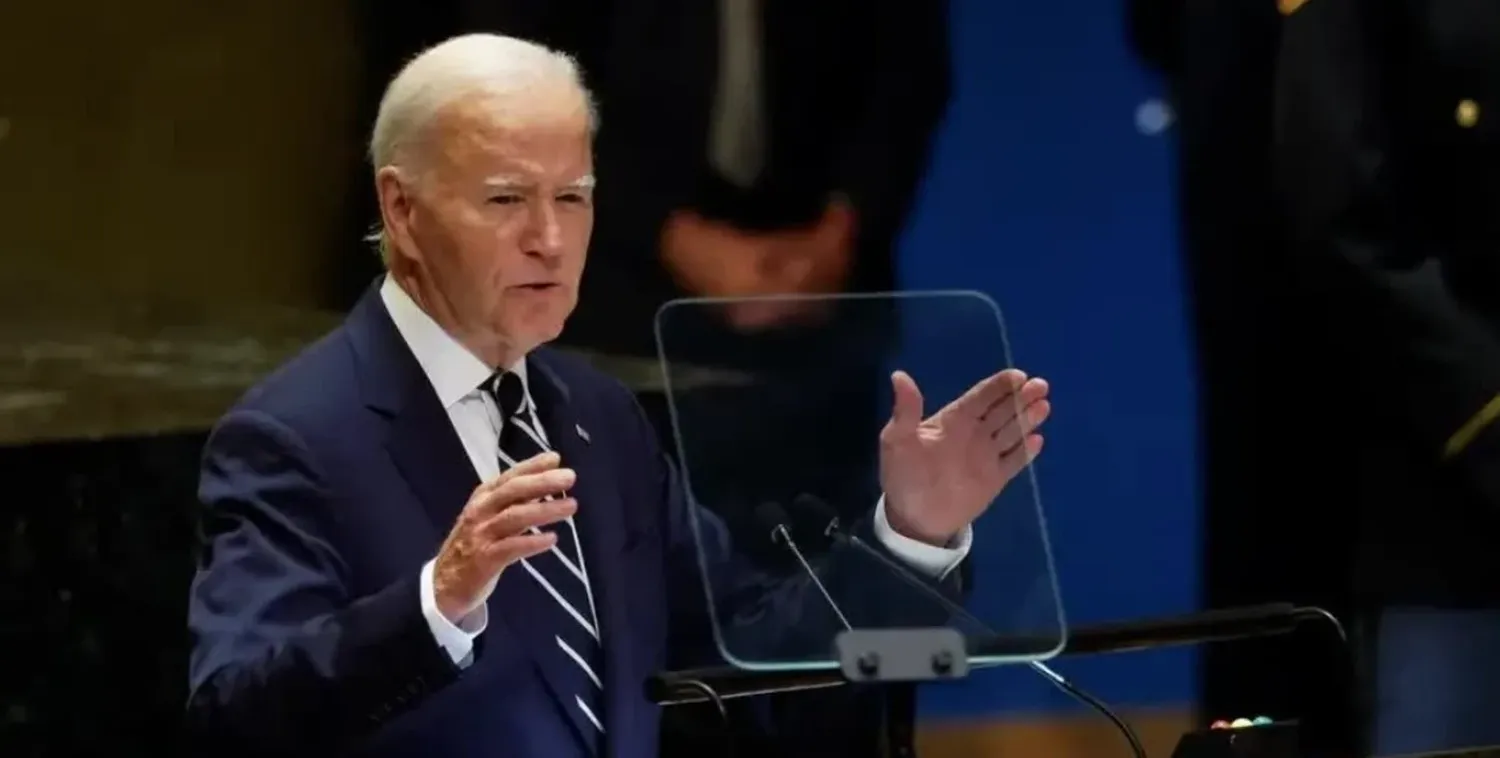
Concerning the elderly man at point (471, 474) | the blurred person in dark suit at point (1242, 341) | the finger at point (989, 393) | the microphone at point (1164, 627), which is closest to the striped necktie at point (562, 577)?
the elderly man at point (471, 474)

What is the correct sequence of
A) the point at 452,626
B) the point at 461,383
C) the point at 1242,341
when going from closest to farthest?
the point at 452,626 → the point at 461,383 → the point at 1242,341

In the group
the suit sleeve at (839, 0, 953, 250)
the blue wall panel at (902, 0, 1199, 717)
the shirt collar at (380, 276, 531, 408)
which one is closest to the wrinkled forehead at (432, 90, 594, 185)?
the shirt collar at (380, 276, 531, 408)

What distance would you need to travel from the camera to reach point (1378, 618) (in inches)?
86.0

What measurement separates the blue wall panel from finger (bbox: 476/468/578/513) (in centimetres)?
99

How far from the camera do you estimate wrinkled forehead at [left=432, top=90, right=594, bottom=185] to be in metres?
1.47

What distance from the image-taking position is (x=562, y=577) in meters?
1.53

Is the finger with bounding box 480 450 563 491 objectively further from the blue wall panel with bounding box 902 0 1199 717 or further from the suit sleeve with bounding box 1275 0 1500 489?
the suit sleeve with bounding box 1275 0 1500 489

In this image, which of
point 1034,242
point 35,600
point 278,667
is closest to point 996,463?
point 278,667

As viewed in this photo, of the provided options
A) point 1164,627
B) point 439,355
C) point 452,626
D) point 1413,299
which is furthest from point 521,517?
point 1413,299

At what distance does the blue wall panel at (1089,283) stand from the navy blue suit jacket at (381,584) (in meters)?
0.68

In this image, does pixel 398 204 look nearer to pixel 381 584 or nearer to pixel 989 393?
pixel 381 584

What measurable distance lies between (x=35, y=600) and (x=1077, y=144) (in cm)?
119

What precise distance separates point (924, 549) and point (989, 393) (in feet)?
0.43

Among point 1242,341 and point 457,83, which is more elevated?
point 457,83
